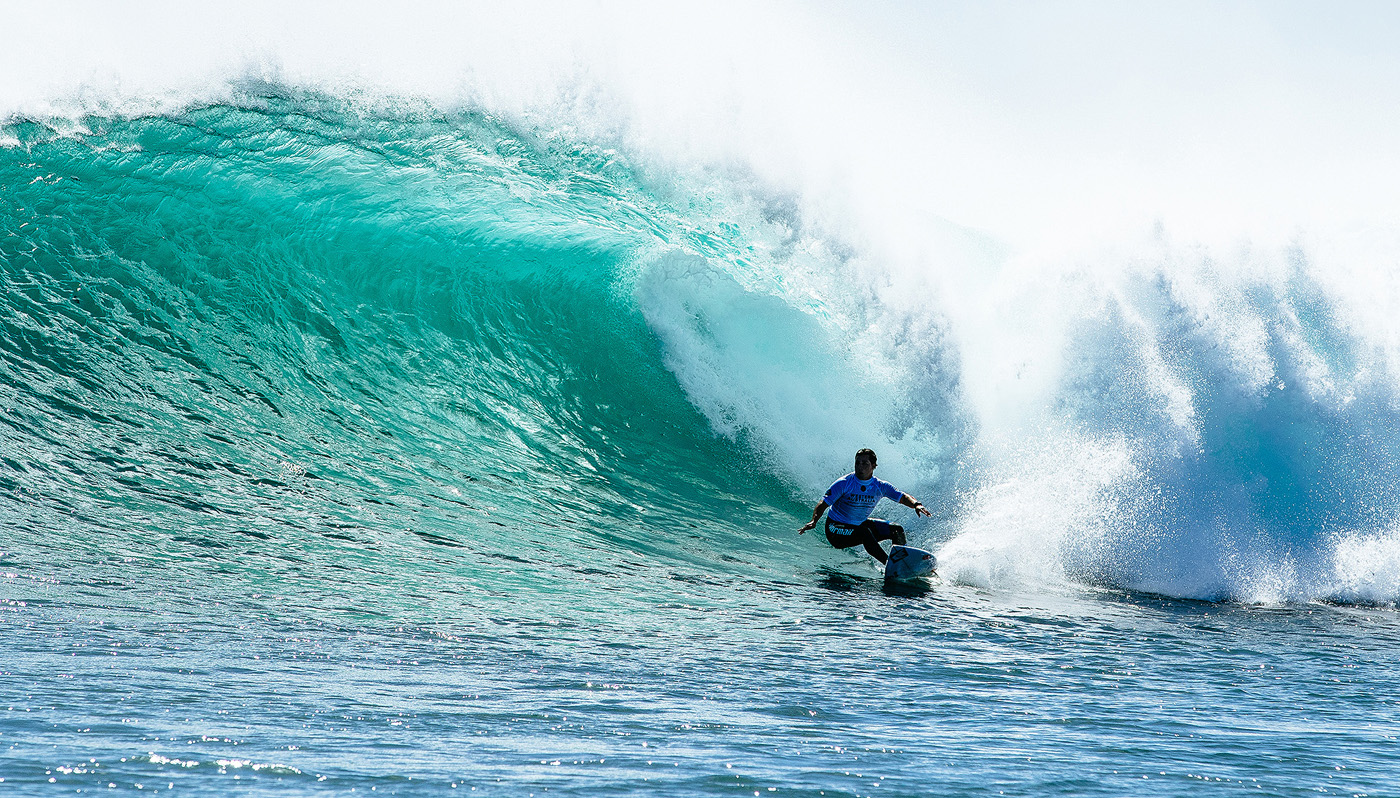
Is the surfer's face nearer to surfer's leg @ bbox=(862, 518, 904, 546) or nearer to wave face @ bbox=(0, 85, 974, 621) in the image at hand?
surfer's leg @ bbox=(862, 518, 904, 546)

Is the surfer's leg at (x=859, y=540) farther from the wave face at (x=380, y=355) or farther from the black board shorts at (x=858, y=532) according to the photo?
the wave face at (x=380, y=355)

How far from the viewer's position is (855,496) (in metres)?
7.93

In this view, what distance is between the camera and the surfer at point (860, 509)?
7.82m

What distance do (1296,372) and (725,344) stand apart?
5.55 meters

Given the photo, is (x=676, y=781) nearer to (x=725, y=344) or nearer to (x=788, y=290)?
(x=725, y=344)

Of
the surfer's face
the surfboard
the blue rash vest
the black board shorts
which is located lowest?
the surfboard

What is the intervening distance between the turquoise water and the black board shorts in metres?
0.47

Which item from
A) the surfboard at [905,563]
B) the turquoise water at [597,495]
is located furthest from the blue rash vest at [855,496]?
the turquoise water at [597,495]

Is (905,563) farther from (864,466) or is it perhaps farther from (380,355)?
(380,355)

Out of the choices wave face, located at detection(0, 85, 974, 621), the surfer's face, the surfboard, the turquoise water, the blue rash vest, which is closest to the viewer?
the turquoise water

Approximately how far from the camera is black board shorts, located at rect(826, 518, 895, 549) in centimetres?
786

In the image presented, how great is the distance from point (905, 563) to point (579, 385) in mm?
4480

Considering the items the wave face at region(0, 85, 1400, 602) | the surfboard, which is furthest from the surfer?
the wave face at region(0, 85, 1400, 602)

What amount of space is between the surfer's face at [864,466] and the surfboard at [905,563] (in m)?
0.61
